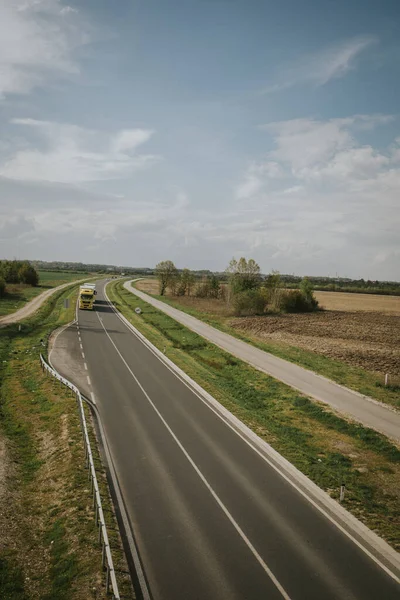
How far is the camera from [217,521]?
12367mm

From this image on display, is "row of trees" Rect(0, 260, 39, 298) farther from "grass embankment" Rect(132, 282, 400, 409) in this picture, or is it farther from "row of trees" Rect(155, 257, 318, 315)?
"grass embankment" Rect(132, 282, 400, 409)

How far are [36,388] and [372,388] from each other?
936 inches

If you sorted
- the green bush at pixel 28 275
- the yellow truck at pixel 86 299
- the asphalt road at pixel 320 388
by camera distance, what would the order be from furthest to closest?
the green bush at pixel 28 275, the yellow truck at pixel 86 299, the asphalt road at pixel 320 388

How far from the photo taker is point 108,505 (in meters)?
12.8

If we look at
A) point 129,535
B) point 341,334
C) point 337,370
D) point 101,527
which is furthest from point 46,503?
point 341,334

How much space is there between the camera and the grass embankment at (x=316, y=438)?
14.0 metres

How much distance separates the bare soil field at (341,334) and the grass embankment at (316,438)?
12808mm

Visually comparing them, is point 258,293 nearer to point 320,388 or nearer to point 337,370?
point 337,370

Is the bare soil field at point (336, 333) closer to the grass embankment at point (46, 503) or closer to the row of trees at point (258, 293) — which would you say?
the row of trees at point (258, 293)

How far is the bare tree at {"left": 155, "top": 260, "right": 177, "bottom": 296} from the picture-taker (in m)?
94.4

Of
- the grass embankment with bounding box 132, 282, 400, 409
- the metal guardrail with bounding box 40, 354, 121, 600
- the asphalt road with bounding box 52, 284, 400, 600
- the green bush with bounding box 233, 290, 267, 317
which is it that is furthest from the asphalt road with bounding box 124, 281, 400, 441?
the green bush with bounding box 233, 290, 267, 317

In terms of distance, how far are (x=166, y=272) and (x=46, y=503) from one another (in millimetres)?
83109

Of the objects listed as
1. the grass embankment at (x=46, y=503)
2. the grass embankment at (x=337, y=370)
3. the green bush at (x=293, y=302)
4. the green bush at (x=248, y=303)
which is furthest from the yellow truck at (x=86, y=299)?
the green bush at (x=293, y=302)

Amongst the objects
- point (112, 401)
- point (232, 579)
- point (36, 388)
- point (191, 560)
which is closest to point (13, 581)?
point (191, 560)
